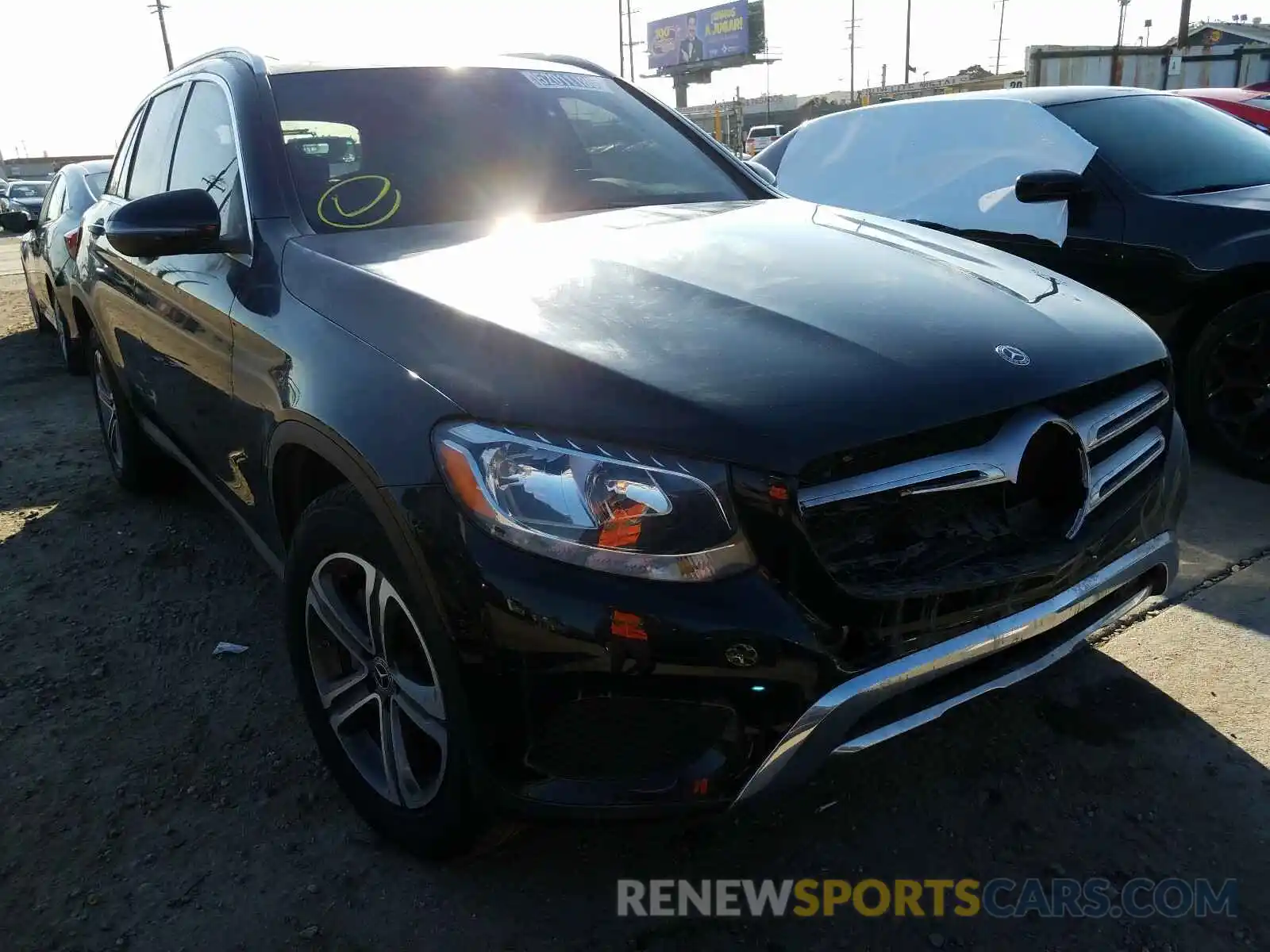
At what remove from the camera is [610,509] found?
1582 mm

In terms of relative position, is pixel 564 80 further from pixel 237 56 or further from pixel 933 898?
pixel 933 898

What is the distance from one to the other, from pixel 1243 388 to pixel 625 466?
3.48m

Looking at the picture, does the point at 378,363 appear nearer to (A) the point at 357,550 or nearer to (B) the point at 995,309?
(A) the point at 357,550

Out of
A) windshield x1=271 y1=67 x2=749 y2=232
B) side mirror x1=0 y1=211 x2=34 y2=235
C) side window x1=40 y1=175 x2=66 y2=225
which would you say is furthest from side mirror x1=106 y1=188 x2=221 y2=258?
side window x1=40 y1=175 x2=66 y2=225

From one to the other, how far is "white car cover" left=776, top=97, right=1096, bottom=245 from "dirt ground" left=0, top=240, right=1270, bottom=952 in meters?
2.35

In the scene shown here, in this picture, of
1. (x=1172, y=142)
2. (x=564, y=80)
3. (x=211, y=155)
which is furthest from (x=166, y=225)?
(x=1172, y=142)

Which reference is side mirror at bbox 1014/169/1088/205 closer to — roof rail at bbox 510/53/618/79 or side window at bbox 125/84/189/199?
roof rail at bbox 510/53/618/79

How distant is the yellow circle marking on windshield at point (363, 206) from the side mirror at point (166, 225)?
0.28 metres

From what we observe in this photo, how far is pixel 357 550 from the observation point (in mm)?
1900

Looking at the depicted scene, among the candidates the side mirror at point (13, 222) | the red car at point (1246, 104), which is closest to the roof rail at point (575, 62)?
the side mirror at point (13, 222)

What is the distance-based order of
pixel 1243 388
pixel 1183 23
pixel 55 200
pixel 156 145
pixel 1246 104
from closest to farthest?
pixel 156 145
pixel 1243 388
pixel 55 200
pixel 1246 104
pixel 1183 23

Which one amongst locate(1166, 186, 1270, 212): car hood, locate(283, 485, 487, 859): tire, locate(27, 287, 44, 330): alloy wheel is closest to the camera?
locate(283, 485, 487, 859): tire

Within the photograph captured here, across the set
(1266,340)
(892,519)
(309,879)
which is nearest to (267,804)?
(309,879)

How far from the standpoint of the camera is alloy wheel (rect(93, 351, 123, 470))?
14.1 ft
